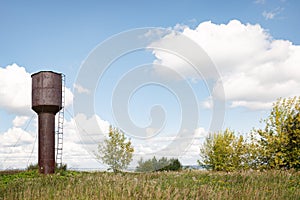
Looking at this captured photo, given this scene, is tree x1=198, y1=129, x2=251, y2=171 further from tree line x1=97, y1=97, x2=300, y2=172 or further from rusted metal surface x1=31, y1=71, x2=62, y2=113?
rusted metal surface x1=31, y1=71, x2=62, y2=113

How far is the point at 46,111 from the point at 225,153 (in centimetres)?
1374

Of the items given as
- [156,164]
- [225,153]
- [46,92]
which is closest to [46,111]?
[46,92]

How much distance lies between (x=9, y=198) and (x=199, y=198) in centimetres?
440

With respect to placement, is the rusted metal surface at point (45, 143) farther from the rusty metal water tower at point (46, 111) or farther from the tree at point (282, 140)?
the tree at point (282, 140)

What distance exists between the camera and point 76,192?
8.42 m

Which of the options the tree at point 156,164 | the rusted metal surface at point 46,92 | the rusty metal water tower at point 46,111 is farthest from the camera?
the tree at point 156,164

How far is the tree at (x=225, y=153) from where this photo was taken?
2375 cm

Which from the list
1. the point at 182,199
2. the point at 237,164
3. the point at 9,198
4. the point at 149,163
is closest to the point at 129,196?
the point at 182,199

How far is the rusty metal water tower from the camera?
1797cm

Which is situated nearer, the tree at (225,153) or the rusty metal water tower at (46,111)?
the rusty metal water tower at (46,111)

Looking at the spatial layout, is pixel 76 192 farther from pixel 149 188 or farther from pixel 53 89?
pixel 53 89

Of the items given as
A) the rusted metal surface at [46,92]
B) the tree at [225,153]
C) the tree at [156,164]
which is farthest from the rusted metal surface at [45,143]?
the tree at [225,153]

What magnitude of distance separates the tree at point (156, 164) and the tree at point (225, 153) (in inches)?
80.2

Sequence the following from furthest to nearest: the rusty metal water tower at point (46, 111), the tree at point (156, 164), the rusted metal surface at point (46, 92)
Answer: the tree at point (156, 164) → the rusty metal water tower at point (46, 111) → the rusted metal surface at point (46, 92)
